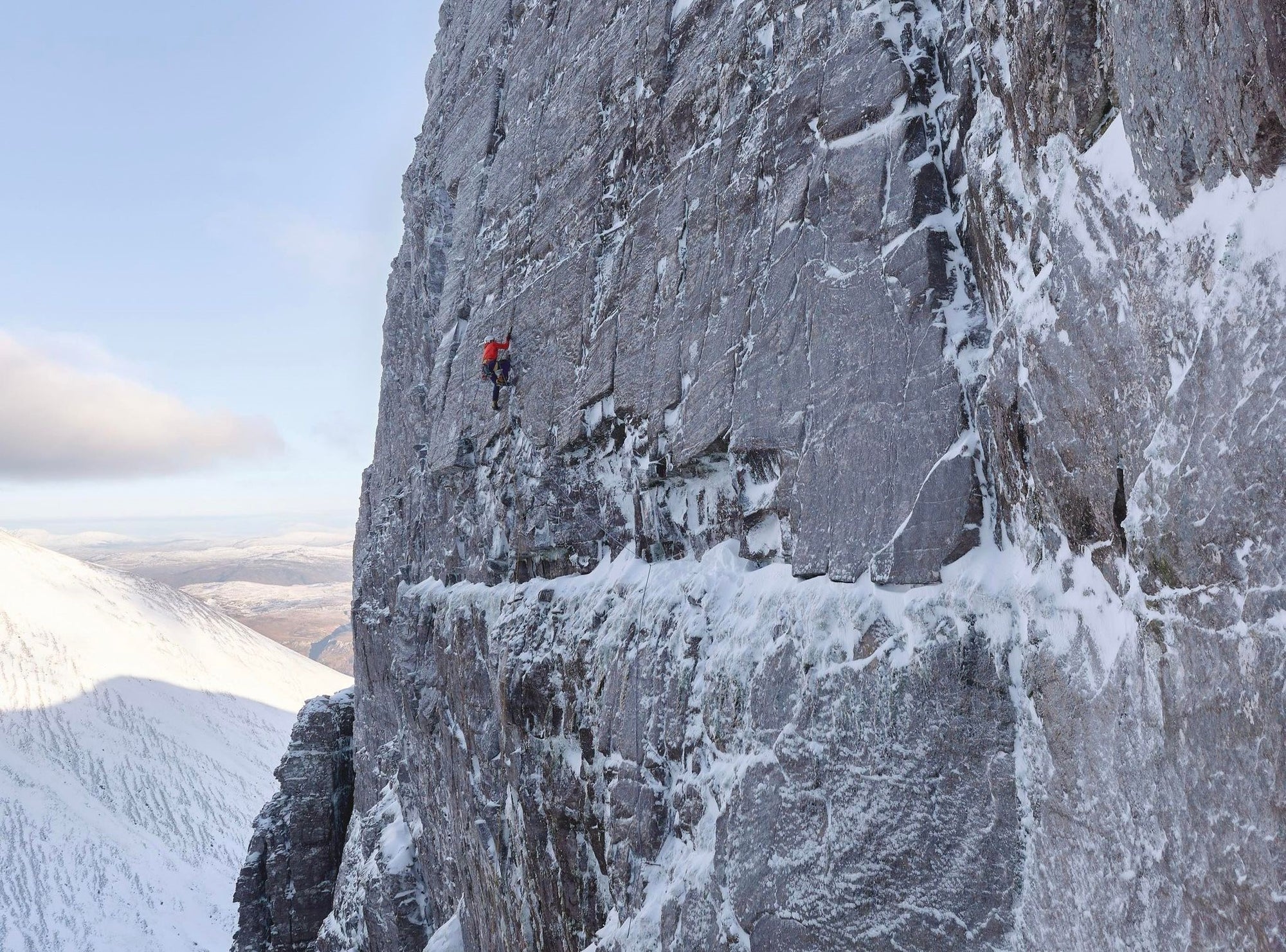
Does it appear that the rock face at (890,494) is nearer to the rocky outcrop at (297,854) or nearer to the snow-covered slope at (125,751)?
the rocky outcrop at (297,854)

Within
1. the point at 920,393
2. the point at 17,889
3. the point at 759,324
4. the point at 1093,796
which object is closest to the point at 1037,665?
the point at 1093,796

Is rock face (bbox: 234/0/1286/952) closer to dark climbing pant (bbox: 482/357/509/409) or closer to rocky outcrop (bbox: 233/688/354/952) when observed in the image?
dark climbing pant (bbox: 482/357/509/409)

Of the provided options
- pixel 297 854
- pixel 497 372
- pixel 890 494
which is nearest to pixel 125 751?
pixel 297 854

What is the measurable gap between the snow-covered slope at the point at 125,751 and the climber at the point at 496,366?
5107 cm

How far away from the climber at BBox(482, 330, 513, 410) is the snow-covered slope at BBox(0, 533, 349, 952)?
5107 cm

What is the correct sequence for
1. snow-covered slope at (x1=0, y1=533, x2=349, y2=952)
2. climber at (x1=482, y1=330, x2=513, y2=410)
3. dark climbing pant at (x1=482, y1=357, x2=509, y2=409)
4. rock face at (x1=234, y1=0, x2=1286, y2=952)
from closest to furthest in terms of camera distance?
rock face at (x1=234, y1=0, x2=1286, y2=952) < climber at (x1=482, y1=330, x2=513, y2=410) < dark climbing pant at (x1=482, y1=357, x2=509, y2=409) < snow-covered slope at (x1=0, y1=533, x2=349, y2=952)

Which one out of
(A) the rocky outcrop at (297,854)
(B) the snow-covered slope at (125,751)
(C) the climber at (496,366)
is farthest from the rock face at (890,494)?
(B) the snow-covered slope at (125,751)

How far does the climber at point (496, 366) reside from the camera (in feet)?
44.8

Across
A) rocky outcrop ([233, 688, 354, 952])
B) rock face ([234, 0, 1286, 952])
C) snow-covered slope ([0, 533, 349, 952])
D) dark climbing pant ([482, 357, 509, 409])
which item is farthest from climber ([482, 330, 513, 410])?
snow-covered slope ([0, 533, 349, 952])

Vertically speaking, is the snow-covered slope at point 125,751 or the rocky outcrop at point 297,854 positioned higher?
the rocky outcrop at point 297,854

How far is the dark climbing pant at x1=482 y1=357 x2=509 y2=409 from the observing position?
1388cm

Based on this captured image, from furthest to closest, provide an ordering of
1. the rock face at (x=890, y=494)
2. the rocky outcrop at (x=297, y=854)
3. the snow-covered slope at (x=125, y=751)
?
the snow-covered slope at (x=125, y=751), the rocky outcrop at (x=297, y=854), the rock face at (x=890, y=494)

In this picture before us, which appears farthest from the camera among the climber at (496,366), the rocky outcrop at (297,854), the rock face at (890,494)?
the rocky outcrop at (297,854)

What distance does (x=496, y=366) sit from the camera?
13945 mm
